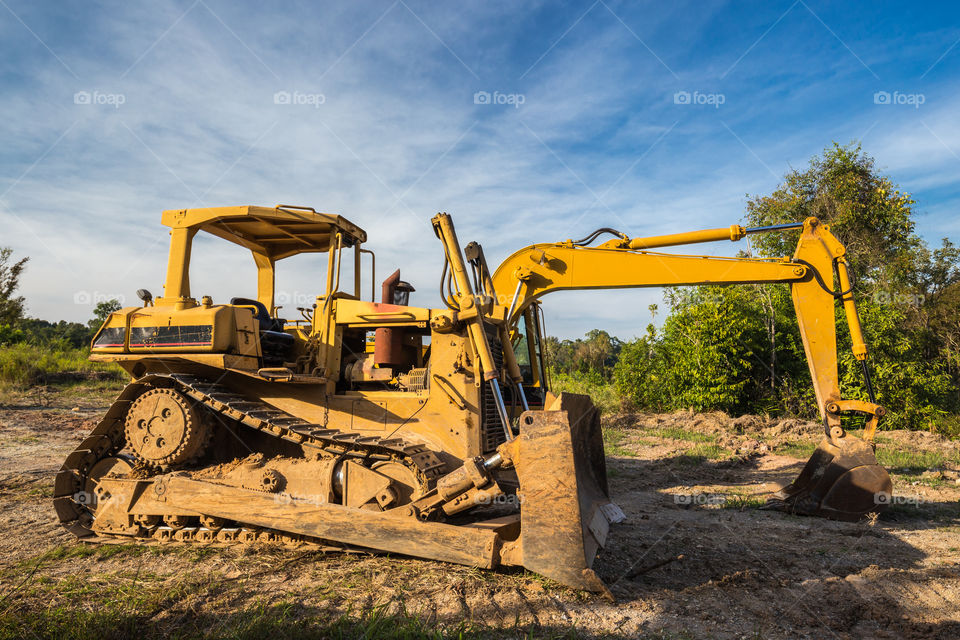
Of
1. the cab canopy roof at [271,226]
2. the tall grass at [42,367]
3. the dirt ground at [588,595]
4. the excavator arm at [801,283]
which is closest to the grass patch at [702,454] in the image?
the dirt ground at [588,595]

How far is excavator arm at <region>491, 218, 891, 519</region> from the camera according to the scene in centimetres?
676

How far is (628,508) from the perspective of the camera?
24.5ft

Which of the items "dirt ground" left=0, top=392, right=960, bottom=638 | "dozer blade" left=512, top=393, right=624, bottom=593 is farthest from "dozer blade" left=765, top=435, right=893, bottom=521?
"dozer blade" left=512, top=393, right=624, bottom=593

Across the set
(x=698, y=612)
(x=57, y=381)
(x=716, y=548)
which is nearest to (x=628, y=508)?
(x=716, y=548)

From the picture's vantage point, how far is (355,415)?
19.4 feet

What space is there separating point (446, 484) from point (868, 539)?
15.4 ft

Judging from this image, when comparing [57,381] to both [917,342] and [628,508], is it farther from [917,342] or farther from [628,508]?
[917,342]

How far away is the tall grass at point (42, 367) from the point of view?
60.3 feet

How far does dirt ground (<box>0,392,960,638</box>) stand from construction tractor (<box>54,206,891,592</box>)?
13.1 inches

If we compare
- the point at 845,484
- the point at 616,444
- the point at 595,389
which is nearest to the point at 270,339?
the point at 845,484

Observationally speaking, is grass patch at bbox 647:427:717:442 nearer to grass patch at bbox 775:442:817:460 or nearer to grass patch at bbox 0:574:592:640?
grass patch at bbox 775:442:817:460

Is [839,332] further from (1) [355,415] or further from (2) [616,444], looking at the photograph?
(1) [355,415]

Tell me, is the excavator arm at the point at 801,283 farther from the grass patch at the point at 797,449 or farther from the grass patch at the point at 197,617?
the grass patch at the point at 797,449

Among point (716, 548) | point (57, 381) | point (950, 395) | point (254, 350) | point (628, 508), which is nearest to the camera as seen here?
point (716, 548)
